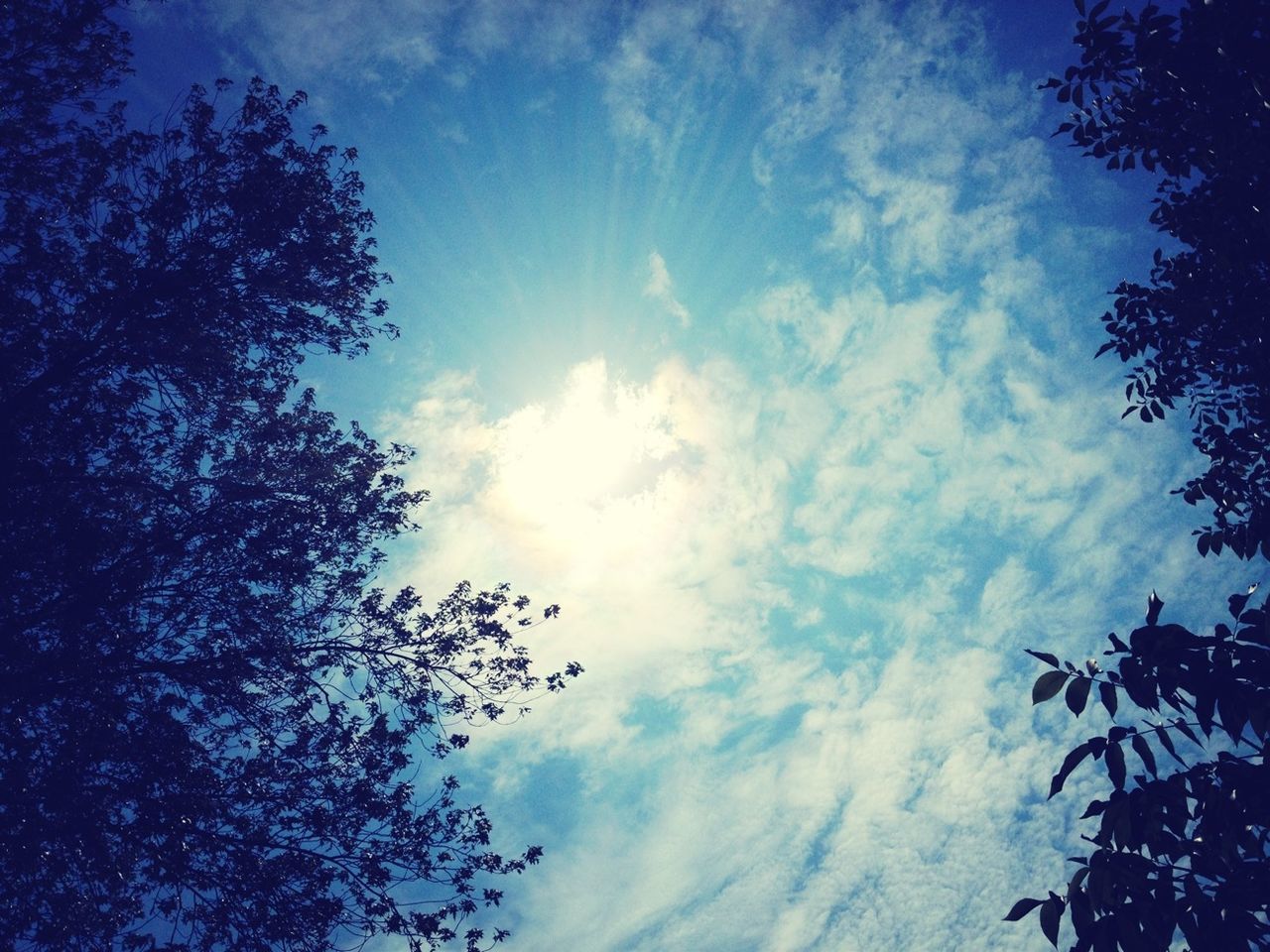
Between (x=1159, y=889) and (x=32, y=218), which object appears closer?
(x=1159, y=889)

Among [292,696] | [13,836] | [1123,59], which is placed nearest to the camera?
[1123,59]

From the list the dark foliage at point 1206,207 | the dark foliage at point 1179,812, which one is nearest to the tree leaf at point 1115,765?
the dark foliage at point 1179,812

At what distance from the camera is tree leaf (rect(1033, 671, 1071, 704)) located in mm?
2756

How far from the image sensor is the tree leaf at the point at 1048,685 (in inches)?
108

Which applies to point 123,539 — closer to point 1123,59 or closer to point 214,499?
point 214,499

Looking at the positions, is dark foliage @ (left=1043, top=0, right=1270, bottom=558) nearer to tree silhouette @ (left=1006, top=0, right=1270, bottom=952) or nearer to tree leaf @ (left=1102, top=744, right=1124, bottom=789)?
tree silhouette @ (left=1006, top=0, right=1270, bottom=952)

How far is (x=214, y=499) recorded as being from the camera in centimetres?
991

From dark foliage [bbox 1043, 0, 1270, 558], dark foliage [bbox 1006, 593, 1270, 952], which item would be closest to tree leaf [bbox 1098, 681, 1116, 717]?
dark foliage [bbox 1006, 593, 1270, 952]

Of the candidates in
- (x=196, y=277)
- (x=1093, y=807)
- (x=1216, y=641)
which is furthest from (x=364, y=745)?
(x=1216, y=641)

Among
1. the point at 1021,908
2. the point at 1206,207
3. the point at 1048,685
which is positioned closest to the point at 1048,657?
the point at 1048,685

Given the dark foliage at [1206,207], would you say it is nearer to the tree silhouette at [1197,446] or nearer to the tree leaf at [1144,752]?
the tree silhouette at [1197,446]

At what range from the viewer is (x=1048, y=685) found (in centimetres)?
281

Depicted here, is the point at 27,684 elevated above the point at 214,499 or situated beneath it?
situated beneath

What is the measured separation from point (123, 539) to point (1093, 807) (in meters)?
12.1
